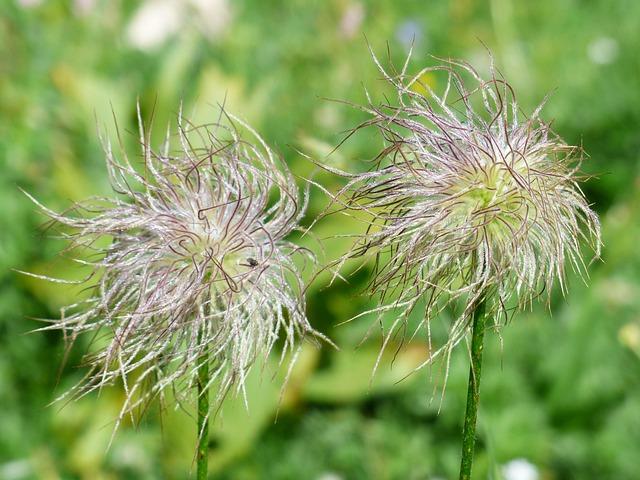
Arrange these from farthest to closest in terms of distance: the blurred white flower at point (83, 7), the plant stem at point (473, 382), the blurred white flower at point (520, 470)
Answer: the blurred white flower at point (83, 7) < the blurred white flower at point (520, 470) < the plant stem at point (473, 382)

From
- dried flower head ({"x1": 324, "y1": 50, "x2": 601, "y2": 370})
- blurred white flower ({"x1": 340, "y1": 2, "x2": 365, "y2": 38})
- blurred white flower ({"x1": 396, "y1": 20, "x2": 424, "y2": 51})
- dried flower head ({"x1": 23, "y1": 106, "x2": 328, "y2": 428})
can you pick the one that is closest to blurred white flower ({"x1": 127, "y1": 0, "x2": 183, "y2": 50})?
blurred white flower ({"x1": 340, "y1": 2, "x2": 365, "y2": 38})

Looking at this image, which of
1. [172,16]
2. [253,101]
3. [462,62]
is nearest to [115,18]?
[172,16]

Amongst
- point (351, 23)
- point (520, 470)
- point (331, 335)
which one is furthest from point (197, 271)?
point (351, 23)

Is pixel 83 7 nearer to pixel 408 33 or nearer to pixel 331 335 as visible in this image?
pixel 408 33

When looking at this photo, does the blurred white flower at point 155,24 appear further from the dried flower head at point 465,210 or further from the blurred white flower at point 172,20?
the dried flower head at point 465,210

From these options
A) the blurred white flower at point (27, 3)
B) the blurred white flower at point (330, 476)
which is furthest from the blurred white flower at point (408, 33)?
the blurred white flower at point (330, 476)

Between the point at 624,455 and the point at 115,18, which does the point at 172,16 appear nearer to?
the point at 115,18
